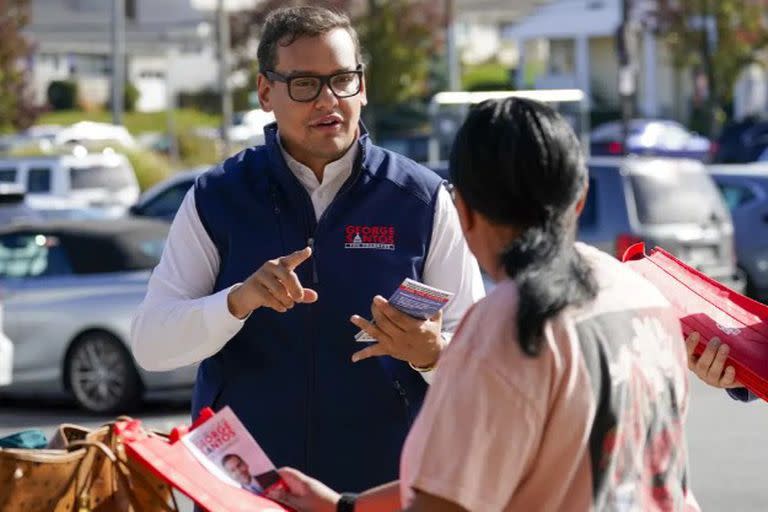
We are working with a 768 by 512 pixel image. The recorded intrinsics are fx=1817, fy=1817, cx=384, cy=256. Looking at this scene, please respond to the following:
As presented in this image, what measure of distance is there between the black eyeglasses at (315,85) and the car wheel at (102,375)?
895cm

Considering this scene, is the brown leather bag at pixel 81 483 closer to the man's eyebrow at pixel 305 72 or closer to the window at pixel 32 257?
the man's eyebrow at pixel 305 72

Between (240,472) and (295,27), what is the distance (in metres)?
1.41

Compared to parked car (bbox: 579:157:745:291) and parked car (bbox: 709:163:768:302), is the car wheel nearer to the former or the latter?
parked car (bbox: 579:157:745:291)

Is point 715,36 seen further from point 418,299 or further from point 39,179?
point 418,299

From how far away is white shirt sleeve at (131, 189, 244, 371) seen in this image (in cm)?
398

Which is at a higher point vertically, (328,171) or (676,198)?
(328,171)

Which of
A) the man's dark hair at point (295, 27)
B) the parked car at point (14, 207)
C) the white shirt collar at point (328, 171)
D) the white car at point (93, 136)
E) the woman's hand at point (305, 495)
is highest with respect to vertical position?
the man's dark hair at point (295, 27)

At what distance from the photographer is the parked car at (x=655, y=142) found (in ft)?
148

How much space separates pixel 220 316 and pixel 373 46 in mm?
46487

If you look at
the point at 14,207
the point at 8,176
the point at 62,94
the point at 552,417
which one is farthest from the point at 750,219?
the point at 62,94

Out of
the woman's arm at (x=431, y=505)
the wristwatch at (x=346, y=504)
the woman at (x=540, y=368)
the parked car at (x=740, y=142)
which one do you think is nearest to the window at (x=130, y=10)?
the parked car at (x=740, y=142)

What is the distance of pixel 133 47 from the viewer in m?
76.5

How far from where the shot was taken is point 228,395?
163 inches

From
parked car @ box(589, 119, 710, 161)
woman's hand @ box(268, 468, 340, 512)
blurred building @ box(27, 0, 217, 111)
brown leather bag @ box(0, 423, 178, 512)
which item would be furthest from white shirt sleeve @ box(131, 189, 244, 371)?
blurred building @ box(27, 0, 217, 111)
